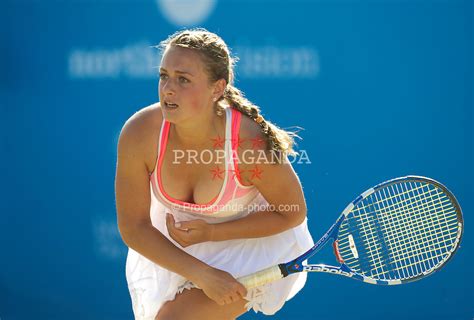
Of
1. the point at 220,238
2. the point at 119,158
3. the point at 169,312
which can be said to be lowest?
the point at 169,312

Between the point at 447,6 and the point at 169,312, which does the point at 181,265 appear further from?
the point at 447,6

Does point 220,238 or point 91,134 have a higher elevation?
point 91,134

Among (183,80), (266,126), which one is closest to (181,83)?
(183,80)

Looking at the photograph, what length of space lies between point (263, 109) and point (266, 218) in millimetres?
1260

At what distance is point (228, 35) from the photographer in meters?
3.55

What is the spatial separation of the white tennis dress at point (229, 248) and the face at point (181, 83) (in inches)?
4.3

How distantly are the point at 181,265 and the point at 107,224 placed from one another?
4.74 ft

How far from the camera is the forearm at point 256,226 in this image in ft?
7.77

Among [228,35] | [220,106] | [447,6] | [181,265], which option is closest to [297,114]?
[228,35]

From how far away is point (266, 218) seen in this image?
238cm

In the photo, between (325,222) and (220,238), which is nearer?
(220,238)

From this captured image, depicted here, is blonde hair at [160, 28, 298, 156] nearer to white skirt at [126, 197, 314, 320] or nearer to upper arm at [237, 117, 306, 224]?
upper arm at [237, 117, 306, 224]

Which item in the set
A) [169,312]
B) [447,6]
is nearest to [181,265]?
[169,312]

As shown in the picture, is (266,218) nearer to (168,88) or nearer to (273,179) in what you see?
(273,179)
